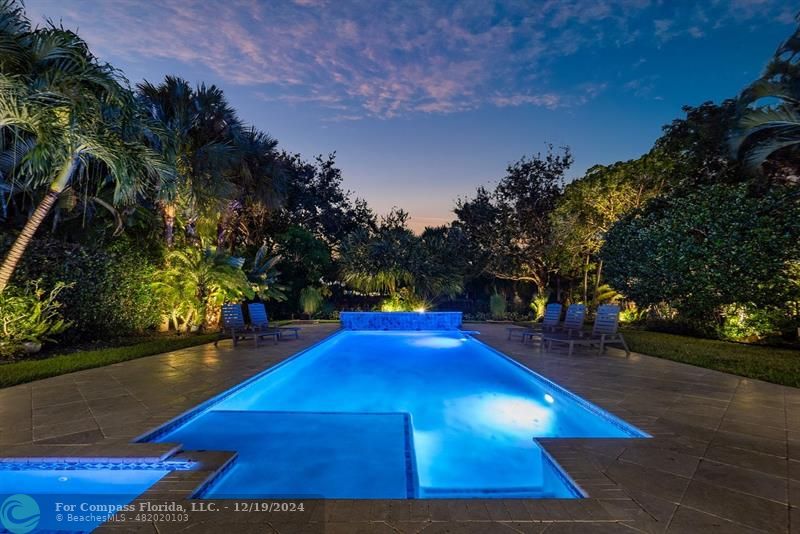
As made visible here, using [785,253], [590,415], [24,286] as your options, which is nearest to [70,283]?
[24,286]

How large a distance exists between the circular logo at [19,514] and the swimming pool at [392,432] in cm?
93

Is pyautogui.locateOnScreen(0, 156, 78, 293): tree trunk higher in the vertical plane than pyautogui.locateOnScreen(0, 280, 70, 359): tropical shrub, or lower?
higher

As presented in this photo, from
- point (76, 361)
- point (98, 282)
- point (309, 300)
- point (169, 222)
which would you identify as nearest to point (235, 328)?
point (76, 361)

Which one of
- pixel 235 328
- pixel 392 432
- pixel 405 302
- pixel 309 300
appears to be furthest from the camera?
pixel 309 300

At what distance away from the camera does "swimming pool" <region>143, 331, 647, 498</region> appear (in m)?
3.13

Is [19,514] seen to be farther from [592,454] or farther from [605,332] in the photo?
[605,332]

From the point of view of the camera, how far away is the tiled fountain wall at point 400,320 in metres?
14.5

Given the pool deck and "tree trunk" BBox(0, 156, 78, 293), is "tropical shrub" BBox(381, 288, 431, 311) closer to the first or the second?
the pool deck

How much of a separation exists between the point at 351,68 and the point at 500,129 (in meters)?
8.73

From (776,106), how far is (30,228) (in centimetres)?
1750

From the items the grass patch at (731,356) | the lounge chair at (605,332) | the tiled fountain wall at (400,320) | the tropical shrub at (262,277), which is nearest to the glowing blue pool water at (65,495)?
the lounge chair at (605,332)

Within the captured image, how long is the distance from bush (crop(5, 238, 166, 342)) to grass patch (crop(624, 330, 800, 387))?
13530mm

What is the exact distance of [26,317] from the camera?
23.3ft

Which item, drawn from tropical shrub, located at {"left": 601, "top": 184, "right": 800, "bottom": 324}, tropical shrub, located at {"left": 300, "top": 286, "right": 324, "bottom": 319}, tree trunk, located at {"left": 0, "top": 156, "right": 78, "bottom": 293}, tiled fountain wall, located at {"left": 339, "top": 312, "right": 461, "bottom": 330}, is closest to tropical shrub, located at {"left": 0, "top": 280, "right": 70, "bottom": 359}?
tree trunk, located at {"left": 0, "top": 156, "right": 78, "bottom": 293}
